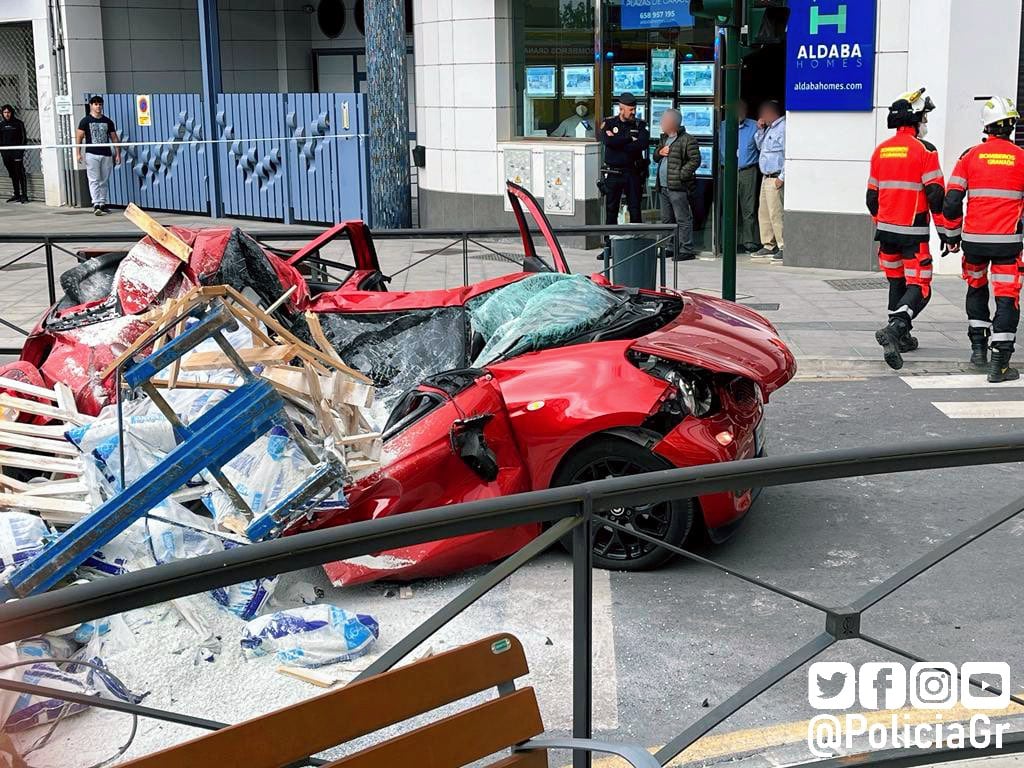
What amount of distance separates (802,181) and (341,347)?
30.5 ft

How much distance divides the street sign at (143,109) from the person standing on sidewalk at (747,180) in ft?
32.4

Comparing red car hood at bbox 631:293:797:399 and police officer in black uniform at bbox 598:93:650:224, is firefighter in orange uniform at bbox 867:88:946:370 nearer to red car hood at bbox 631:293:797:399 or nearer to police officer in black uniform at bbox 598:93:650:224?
red car hood at bbox 631:293:797:399

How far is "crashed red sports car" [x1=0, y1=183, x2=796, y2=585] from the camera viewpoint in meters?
5.57

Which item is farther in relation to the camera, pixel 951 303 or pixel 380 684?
pixel 951 303

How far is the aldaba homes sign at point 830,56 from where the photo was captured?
13.8 m

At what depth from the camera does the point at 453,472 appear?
18.4 feet

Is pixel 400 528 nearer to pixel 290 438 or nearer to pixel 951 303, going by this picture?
pixel 290 438

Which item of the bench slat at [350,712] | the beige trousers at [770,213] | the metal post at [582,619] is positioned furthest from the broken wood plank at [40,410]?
the beige trousers at [770,213]

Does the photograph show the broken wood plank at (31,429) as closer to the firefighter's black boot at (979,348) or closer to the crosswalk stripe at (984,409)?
the crosswalk stripe at (984,409)

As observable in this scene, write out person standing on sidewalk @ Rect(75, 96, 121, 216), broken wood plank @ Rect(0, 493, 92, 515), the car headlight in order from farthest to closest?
person standing on sidewalk @ Rect(75, 96, 121, 216) < the car headlight < broken wood plank @ Rect(0, 493, 92, 515)

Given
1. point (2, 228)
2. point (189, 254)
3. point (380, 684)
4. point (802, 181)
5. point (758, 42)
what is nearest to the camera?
point (380, 684)

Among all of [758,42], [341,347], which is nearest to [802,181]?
[758,42]

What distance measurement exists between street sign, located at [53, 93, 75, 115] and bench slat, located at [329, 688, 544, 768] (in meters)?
21.0

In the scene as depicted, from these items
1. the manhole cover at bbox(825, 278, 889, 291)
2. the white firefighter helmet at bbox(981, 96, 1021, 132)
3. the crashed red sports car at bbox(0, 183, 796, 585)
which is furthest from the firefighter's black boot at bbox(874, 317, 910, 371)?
the crashed red sports car at bbox(0, 183, 796, 585)
